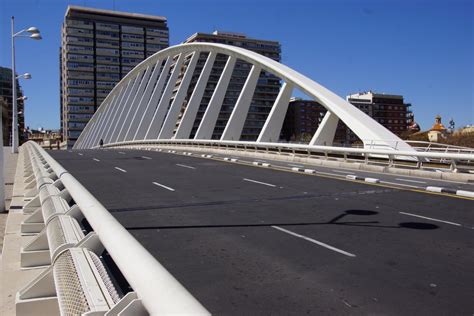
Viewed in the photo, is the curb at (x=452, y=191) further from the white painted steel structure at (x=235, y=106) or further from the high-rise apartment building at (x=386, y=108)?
the high-rise apartment building at (x=386, y=108)

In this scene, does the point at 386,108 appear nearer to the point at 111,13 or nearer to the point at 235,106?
the point at 111,13

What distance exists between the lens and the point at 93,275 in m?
3.21

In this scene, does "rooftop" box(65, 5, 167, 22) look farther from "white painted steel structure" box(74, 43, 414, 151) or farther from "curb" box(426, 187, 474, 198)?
"curb" box(426, 187, 474, 198)

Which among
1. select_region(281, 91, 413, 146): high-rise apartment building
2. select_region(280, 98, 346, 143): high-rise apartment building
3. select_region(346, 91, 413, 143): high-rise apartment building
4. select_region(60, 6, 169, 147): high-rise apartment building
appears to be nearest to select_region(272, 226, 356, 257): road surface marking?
select_region(281, 91, 413, 146): high-rise apartment building

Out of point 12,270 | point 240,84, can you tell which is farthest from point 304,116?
point 12,270

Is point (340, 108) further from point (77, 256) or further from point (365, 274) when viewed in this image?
point (77, 256)

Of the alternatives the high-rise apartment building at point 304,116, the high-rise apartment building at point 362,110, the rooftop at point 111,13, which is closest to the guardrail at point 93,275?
the high-rise apartment building at point 362,110

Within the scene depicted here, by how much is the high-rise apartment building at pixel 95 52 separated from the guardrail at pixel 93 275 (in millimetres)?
143346

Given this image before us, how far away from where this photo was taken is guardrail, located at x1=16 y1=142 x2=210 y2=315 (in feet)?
6.86

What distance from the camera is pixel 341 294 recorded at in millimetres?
5039

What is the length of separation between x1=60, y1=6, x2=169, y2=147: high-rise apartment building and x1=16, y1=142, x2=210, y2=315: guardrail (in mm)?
143346

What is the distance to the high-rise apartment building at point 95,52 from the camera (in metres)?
144

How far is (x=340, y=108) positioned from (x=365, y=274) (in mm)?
19788

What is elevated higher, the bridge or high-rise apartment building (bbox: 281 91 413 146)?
high-rise apartment building (bbox: 281 91 413 146)
